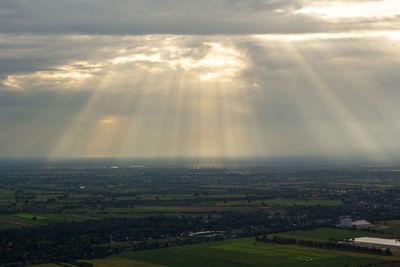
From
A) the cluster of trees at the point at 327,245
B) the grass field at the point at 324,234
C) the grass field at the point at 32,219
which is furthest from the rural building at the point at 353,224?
the grass field at the point at 32,219

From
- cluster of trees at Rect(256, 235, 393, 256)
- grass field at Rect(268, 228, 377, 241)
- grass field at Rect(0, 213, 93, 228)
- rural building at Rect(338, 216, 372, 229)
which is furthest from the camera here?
grass field at Rect(0, 213, 93, 228)

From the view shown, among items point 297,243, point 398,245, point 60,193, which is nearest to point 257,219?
point 297,243

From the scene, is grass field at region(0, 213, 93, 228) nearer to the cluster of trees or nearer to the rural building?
the cluster of trees

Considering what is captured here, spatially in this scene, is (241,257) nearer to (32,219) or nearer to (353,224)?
(353,224)

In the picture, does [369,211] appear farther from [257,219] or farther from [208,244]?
[208,244]

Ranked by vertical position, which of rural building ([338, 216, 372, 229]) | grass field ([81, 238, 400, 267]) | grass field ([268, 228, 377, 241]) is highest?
rural building ([338, 216, 372, 229])

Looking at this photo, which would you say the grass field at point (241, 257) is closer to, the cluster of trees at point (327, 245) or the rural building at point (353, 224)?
the cluster of trees at point (327, 245)

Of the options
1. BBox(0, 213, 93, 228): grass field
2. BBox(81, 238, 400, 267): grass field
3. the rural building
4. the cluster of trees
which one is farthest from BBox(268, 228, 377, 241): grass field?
BBox(0, 213, 93, 228): grass field
